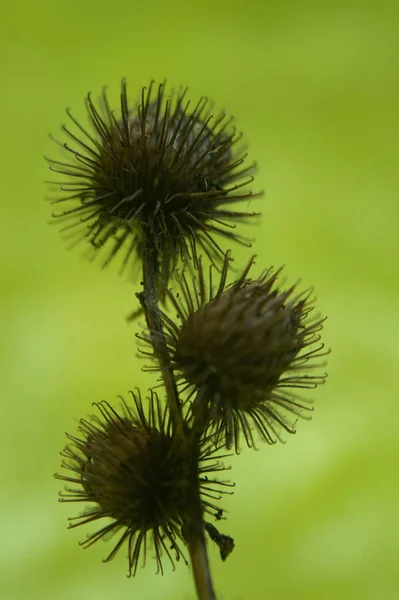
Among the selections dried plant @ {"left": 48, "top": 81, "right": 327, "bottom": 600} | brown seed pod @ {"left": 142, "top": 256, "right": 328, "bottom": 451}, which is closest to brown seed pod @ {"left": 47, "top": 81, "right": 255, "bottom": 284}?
dried plant @ {"left": 48, "top": 81, "right": 327, "bottom": 600}

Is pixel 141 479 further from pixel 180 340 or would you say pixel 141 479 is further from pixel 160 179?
pixel 160 179

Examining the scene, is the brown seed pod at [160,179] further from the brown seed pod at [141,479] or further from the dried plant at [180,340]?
the brown seed pod at [141,479]

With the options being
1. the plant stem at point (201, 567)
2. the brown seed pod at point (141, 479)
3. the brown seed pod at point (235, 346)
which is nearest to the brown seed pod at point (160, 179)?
the brown seed pod at point (235, 346)

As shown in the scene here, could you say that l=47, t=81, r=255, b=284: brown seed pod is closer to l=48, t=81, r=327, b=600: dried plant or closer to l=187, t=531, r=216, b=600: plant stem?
l=48, t=81, r=327, b=600: dried plant

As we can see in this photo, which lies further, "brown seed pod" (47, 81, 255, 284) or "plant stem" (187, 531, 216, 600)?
"brown seed pod" (47, 81, 255, 284)

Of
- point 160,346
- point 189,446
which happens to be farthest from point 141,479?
point 160,346

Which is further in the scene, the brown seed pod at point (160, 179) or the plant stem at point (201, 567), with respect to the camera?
the brown seed pod at point (160, 179)

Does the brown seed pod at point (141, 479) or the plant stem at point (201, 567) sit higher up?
the brown seed pod at point (141, 479)

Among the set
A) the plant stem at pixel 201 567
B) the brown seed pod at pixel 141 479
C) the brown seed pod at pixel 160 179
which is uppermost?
the brown seed pod at pixel 160 179
